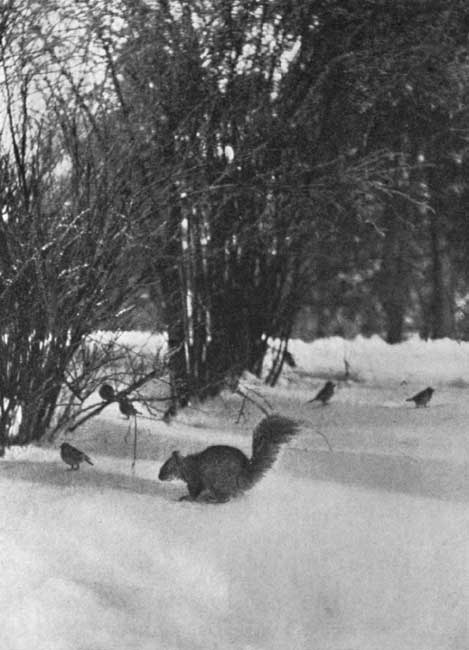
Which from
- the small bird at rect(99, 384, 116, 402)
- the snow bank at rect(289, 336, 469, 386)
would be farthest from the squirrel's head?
the snow bank at rect(289, 336, 469, 386)

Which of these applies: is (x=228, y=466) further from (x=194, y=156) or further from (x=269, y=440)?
(x=194, y=156)

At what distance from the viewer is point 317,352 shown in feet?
67.3

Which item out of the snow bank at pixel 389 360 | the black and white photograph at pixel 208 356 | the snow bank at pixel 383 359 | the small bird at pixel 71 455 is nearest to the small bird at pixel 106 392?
the black and white photograph at pixel 208 356

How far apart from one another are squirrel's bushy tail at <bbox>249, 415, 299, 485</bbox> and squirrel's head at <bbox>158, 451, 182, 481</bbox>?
0.47m

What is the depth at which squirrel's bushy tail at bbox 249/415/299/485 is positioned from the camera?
24.2 ft

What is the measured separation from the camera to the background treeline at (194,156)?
26.5ft

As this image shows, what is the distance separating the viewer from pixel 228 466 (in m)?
7.40

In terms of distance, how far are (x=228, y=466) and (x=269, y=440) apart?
12.4 inches

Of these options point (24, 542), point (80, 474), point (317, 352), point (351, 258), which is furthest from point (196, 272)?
point (351, 258)

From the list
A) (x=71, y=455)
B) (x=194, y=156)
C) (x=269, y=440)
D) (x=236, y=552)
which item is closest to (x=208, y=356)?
(x=194, y=156)

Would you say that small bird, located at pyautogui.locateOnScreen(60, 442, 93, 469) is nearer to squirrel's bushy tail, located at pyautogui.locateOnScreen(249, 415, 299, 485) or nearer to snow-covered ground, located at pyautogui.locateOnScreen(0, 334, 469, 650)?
snow-covered ground, located at pyautogui.locateOnScreen(0, 334, 469, 650)

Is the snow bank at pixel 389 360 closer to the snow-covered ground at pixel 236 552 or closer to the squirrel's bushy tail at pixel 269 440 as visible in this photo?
the snow-covered ground at pixel 236 552

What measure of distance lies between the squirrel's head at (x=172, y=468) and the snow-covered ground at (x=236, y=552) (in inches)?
5.4

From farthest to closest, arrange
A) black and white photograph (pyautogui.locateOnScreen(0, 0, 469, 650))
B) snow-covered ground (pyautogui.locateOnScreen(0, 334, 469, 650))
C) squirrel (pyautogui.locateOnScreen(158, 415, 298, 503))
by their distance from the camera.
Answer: squirrel (pyautogui.locateOnScreen(158, 415, 298, 503)), black and white photograph (pyautogui.locateOnScreen(0, 0, 469, 650)), snow-covered ground (pyautogui.locateOnScreen(0, 334, 469, 650))
